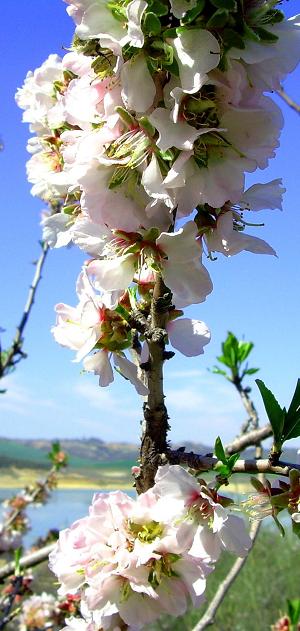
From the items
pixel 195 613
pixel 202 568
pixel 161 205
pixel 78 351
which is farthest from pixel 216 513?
pixel 195 613

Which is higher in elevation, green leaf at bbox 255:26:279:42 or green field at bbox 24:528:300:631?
green leaf at bbox 255:26:279:42

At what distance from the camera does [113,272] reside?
962mm

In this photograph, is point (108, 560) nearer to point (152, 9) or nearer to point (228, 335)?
point (152, 9)

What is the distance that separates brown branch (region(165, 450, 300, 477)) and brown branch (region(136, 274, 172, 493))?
3 cm

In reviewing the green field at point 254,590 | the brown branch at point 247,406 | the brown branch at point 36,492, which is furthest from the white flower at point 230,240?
the green field at point 254,590

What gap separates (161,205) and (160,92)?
153 millimetres

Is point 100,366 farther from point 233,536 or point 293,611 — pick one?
point 293,611

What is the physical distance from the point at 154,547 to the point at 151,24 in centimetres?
74

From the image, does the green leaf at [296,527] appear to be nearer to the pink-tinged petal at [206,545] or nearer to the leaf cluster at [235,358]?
the pink-tinged petal at [206,545]

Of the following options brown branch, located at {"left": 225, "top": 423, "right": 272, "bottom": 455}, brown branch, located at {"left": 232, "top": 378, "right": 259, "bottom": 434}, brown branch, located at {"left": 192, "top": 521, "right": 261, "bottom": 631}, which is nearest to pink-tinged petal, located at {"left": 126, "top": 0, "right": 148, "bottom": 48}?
brown branch, located at {"left": 225, "top": 423, "right": 272, "bottom": 455}

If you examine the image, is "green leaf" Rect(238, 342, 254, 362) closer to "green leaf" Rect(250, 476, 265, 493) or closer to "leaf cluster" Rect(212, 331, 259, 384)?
"leaf cluster" Rect(212, 331, 259, 384)

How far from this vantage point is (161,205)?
0.91 metres

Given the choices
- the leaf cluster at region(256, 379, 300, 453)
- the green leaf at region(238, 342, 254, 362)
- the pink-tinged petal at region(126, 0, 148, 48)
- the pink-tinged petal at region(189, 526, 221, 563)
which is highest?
the green leaf at region(238, 342, 254, 362)

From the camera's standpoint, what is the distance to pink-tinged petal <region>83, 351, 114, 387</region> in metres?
1.10
